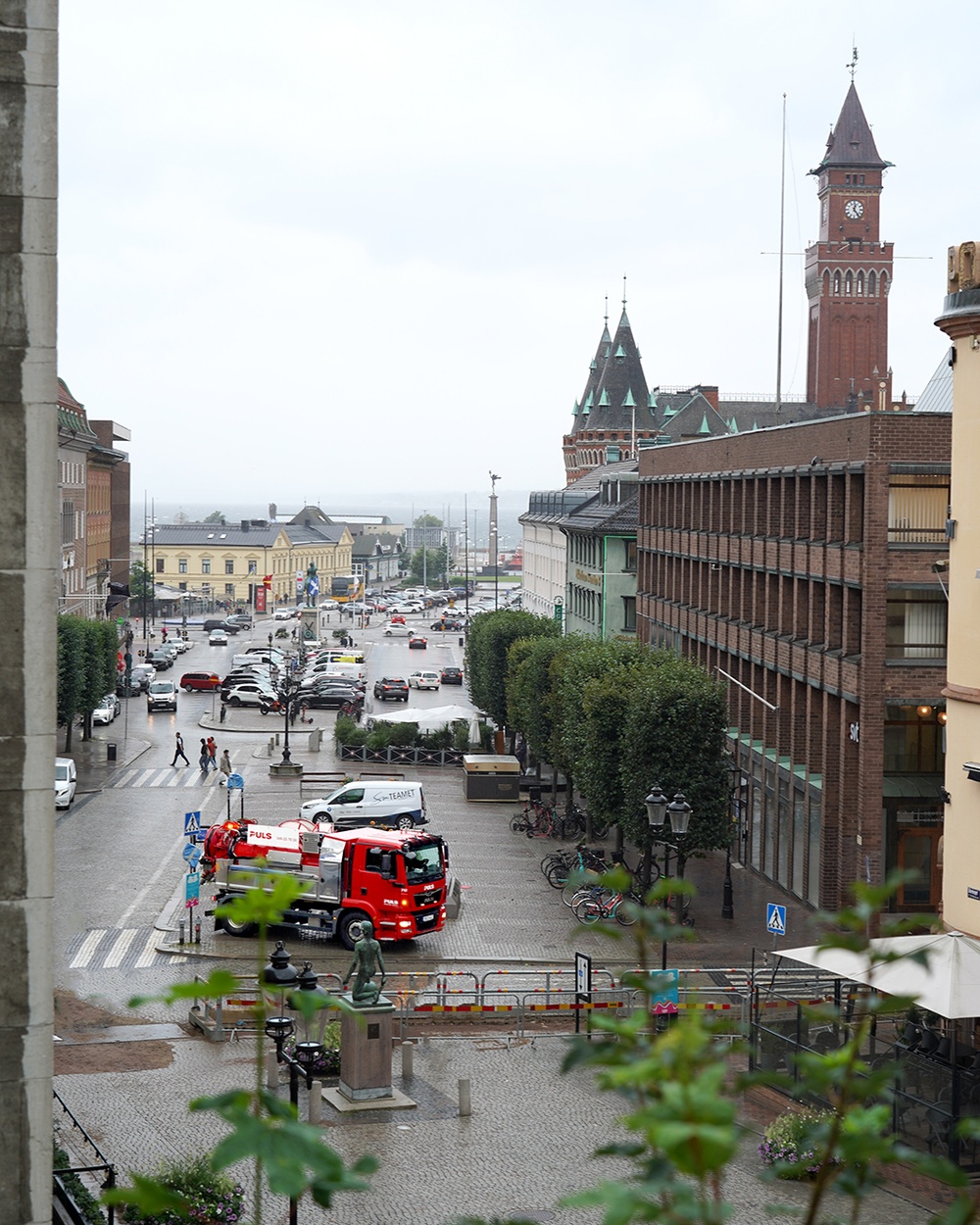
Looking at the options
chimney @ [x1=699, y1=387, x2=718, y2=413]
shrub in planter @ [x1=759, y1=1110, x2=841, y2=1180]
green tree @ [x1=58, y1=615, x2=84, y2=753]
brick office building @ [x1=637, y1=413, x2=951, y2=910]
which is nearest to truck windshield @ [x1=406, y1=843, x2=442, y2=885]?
brick office building @ [x1=637, y1=413, x2=951, y2=910]

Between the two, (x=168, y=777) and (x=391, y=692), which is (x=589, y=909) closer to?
(x=168, y=777)

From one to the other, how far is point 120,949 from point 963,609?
61.1 ft

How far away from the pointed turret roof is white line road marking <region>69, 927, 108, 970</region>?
415 feet

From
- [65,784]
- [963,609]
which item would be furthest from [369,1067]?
[65,784]

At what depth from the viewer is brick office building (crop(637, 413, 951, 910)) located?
123ft

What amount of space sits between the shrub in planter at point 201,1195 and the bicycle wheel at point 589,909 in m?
19.4

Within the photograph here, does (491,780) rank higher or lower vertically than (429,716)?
lower

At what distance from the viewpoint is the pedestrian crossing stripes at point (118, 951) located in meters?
34.0

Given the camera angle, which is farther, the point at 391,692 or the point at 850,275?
the point at 850,275

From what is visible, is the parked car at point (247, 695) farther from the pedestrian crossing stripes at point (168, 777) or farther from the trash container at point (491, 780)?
the trash container at point (491, 780)

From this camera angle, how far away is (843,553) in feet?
128

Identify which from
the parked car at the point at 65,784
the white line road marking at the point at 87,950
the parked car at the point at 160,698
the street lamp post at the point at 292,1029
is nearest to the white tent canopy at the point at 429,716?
the parked car at the point at 65,784

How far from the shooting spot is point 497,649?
75.2 m

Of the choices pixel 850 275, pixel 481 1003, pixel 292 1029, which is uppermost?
pixel 850 275
